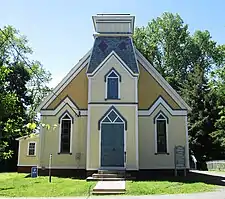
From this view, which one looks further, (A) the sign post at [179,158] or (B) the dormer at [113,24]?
(B) the dormer at [113,24]

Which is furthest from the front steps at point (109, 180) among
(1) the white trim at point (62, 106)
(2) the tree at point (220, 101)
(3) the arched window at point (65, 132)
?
(2) the tree at point (220, 101)

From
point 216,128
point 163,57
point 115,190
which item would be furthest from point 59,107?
point 163,57

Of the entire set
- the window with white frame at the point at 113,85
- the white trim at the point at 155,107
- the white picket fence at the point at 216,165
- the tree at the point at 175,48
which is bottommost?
the white picket fence at the point at 216,165

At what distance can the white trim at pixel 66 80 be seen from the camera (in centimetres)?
2164

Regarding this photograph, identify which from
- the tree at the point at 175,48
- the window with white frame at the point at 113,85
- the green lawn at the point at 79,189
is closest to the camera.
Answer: the green lawn at the point at 79,189

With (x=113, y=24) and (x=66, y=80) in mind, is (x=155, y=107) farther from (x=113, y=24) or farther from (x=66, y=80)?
(x=113, y=24)

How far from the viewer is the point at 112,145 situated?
64.6 ft

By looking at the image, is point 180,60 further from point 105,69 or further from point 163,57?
point 105,69

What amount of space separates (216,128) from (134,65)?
15712 mm

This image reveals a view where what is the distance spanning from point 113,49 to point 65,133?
21.4ft

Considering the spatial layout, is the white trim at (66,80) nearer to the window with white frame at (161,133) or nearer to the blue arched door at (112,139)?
the blue arched door at (112,139)

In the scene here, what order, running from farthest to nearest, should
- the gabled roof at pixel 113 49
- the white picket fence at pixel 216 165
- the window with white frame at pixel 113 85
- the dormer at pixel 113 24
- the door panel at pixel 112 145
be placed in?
1. the white picket fence at pixel 216 165
2. the dormer at pixel 113 24
3. the gabled roof at pixel 113 49
4. the window with white frame at pixel 113 85
5. the door panel at pixel 112 145

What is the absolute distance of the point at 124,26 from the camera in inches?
903

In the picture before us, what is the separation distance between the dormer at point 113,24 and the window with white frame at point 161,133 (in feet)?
21.2
